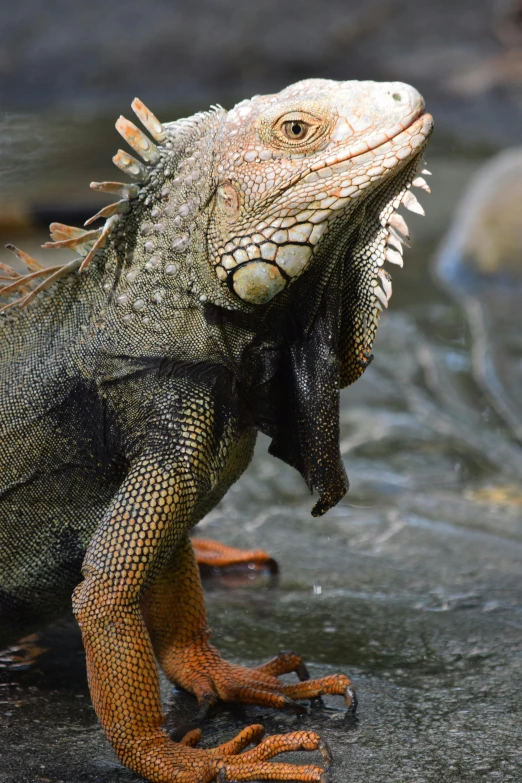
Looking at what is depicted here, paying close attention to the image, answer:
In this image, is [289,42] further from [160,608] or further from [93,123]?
[160,608]

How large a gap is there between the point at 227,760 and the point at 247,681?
24.6 inches

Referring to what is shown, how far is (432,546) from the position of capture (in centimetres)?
579

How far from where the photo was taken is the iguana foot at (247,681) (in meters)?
4.00

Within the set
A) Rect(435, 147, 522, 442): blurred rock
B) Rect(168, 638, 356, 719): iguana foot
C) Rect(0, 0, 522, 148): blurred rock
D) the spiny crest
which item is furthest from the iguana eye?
Rect(0, 0, 522, 148): blurred rock

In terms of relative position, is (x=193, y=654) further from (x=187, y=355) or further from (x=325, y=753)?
(x=187, y=355)

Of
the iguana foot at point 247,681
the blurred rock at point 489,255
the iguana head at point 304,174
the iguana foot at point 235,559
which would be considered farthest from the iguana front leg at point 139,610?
the blurred rock at point 489,255

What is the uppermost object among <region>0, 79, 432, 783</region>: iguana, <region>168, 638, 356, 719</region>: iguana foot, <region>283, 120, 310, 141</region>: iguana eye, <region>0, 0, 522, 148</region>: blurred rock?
<region>0, 0, 522, 148</region>: blurred rock

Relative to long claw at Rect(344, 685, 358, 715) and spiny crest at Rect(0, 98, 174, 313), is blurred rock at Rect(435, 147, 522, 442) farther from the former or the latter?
spiny crest at Rect(0, 98, 174, 313)

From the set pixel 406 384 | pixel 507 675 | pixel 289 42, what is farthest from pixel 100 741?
pixel 289 42

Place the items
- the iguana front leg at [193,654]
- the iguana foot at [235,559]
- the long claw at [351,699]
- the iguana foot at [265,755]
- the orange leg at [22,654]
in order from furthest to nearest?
the iguana foot at [235,559] → the orange leg at [22,654] → the iguana front leg at [193,654] → the long claw at [351,699] → the iguana foot at [265,755]

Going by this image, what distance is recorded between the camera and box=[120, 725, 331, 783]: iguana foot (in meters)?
3.46

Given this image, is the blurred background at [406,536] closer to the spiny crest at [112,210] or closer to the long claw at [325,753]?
the long claw at [325,753]

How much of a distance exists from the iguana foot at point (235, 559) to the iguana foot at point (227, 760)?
1.80 m

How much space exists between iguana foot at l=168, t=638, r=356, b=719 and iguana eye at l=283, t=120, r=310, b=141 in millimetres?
2021
